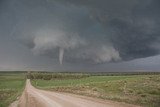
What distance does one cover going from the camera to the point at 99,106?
970 inches

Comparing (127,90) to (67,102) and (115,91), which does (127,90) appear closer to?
(115,91)

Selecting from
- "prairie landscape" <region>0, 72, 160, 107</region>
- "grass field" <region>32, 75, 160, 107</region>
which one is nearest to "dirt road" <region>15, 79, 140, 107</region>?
"prairie landscape" <region>0, 72, 160, 107</region>

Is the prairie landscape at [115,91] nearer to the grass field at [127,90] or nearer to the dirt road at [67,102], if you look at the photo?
the grass field at [127,90]

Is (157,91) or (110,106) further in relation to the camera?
(157,91)

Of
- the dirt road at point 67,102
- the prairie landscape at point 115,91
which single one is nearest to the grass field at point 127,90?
the prairie landscape at point 115,91

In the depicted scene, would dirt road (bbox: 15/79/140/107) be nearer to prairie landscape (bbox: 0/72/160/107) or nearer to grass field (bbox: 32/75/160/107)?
prairie landscape (bbox: 0/72/160/107)

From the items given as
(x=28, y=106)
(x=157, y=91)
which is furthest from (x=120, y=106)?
(x=157, y=91)

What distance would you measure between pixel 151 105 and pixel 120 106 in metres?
3.15

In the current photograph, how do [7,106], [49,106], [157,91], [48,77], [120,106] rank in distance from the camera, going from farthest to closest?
1. [48,77]
2. [157,91]
3. [7,106]
4. [49,106]
5. [120,106]

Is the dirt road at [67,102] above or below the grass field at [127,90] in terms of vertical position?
below

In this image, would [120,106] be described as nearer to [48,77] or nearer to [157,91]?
[157,91]

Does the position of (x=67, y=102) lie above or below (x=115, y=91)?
below

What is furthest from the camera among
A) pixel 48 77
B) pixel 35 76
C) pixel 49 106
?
pixel 35 76

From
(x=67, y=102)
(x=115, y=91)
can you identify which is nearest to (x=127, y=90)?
(x=115, y=91)
